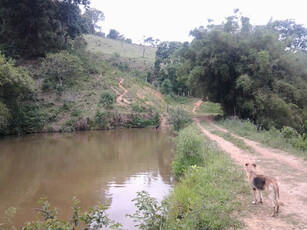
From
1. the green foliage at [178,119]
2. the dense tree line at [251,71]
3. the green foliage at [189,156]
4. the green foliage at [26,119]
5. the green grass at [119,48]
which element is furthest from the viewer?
the green grass at [119,48]

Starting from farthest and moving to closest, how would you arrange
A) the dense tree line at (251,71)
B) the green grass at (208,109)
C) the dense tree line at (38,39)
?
the green grass at (208,109) → the dense tree line at (38,39) → the dense tree line at (251,71)

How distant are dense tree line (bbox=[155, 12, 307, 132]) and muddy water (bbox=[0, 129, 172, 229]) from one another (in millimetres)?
7596

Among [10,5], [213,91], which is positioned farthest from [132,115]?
[10,5]

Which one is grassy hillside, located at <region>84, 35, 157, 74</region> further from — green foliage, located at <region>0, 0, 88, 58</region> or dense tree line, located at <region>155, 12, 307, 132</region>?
dense tree line, located at <region>155, 12, 307, 132</region>

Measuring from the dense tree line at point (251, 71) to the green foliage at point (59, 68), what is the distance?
12.1 metres

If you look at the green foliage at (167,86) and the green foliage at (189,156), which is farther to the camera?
the green foliage at (167,86)

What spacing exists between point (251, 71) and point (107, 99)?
47.6 ft

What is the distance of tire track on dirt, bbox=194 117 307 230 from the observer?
15.3ft

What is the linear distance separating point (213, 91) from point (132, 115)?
882 cm

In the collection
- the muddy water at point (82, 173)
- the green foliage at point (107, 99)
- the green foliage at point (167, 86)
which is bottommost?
the muddy water at point (82, 173)

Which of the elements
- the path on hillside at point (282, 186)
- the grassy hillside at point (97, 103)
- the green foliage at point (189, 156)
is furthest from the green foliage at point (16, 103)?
the path on hillside at point (282, 186)

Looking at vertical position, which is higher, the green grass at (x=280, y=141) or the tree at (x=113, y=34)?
the tree at (x=113, y=34)

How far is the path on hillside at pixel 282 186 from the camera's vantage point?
468 centimetres

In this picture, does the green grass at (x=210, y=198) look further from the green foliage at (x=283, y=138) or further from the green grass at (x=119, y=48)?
the green grass at (x=119, y=48)
